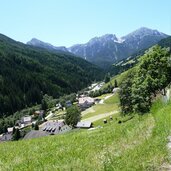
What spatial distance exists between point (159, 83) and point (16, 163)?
38703 millimetres

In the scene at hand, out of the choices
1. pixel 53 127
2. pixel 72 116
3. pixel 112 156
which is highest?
pixel 112 156

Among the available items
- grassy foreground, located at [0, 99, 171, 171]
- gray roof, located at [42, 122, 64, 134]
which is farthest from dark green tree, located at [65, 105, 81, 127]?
grassy foreground, located at [0, 99, 171, 171]

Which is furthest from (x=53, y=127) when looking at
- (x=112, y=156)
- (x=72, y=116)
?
(x=112, y=156)

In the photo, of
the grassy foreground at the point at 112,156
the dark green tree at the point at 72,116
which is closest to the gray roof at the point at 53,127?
the dark green tree at the point at 72,116

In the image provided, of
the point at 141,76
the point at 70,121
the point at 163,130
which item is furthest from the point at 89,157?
the point at 70,121

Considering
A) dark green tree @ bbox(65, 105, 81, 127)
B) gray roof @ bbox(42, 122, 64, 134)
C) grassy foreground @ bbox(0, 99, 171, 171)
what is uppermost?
grassy foreground @ bbox(0, 99, 171, 171)

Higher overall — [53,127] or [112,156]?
[112,156]

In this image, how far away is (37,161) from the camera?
14.4 m

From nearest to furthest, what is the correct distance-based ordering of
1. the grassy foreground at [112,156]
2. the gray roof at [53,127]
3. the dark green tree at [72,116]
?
the grassy foreground at [112,156], the dark green tree at [72,116], the gray roof at [53,127]

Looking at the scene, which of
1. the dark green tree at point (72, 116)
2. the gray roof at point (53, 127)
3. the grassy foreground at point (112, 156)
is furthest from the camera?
the gray roof at point (53, 127)

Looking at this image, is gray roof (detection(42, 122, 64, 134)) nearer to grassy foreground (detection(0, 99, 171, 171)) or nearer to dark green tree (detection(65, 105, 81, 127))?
dark green tree (detection(65, 105, 81, 127))

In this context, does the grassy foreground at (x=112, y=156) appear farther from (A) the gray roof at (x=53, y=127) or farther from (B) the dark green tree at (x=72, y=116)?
(A) the gray roof at (x=53, y=127)

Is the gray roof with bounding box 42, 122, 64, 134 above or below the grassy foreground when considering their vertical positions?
below

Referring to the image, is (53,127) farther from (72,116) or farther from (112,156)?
(112,156)
